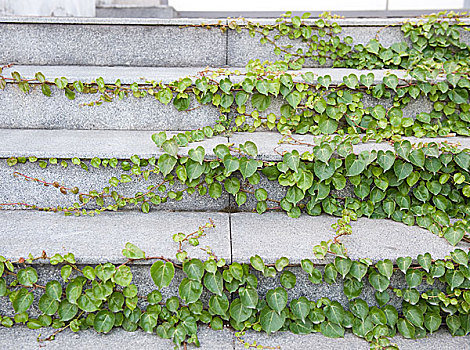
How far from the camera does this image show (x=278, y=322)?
99 centimetres

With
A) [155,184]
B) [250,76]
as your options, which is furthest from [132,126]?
[250,76]

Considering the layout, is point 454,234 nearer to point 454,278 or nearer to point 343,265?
point 454,278

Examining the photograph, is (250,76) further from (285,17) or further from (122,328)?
(122,328)

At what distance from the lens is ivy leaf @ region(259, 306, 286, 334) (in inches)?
38.9

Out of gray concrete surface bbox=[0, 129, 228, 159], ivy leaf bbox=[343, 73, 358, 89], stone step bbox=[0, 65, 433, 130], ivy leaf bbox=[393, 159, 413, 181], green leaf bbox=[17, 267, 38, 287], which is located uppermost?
ivy leaf bbox=[343, 73, 358, 89]

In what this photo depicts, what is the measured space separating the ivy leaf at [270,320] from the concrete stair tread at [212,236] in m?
0.14

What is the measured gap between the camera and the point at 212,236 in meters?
1.09

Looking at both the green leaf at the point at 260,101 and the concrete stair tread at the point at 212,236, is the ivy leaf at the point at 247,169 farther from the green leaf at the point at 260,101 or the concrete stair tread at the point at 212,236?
the green leaf at the point at 260,101

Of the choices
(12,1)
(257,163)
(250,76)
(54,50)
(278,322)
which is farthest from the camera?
(12,1)

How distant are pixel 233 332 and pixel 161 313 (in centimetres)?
19

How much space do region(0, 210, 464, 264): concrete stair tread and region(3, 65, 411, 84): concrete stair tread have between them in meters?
0.49

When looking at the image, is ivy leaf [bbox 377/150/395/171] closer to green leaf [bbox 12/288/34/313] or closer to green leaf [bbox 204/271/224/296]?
green leaf [bbox 204/271/224/296]

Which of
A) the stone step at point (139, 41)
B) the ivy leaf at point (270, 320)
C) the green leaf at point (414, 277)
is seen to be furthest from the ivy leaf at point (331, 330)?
the stone step at point (139, 41)

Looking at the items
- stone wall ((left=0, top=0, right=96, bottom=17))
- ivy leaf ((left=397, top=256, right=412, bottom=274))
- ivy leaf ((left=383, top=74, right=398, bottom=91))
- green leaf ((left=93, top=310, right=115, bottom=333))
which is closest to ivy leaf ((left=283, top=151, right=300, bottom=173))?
ivy leaf ((left=397, top=256, right=412, bottom=274))
